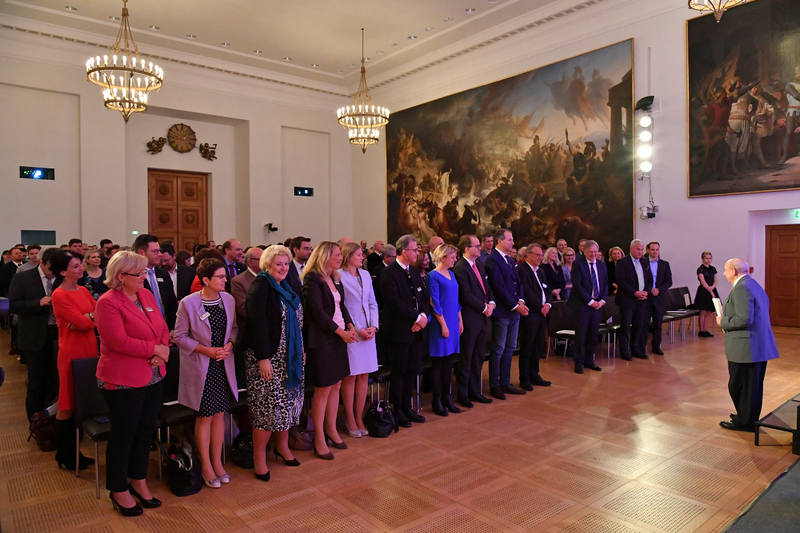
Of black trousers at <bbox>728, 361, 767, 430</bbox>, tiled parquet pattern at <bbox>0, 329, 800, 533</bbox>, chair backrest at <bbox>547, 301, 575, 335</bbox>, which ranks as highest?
chair backrest at <bbox>547, 301, 575, 335</bbox>

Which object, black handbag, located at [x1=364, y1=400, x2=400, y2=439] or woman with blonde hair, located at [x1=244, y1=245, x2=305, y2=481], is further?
black handbag, located at [x1=364, y1=400, x2=400, y2=439]

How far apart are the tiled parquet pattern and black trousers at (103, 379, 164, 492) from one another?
0.28 metres

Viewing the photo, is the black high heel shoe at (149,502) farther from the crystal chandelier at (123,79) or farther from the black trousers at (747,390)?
the crystal chandelier at (123,79)

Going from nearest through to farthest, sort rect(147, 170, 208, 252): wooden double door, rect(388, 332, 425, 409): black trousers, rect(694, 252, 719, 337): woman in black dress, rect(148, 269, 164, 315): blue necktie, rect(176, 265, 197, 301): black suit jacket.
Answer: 1. rect(388, 332, 425, 409): black trousers
2. rect(148, 269, 164, 315): blue necktie
3. rect(176, 265, 197, 301): black suit jacket
4. rect(694, 252, 719, 337): woman in black dress
5. rect(147, 170, 208, 252): wooden double door

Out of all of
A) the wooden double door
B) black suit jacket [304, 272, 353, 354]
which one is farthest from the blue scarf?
the wooden double door

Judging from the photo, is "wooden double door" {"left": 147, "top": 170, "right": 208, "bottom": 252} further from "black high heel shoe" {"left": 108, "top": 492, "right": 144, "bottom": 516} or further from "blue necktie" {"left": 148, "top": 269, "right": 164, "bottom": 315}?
"black high heel shoe" {"left": 108, "top": 492, "right": 144, "bottom": 516}

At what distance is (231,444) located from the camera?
4645 millimetres

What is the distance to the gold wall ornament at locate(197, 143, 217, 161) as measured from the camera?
1708 cm

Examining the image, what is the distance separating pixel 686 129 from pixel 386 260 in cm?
682

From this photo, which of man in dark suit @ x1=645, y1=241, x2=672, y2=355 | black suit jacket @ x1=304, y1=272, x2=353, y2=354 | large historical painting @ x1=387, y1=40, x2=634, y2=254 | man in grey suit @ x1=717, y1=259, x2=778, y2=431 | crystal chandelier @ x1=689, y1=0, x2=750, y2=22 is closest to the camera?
black suit jacket @ x1=304, y1=272, x2=353, y2=354

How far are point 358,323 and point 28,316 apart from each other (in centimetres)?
284

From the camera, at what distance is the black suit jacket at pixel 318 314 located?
14.5 ft

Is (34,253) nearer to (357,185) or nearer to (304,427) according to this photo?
(304,427)

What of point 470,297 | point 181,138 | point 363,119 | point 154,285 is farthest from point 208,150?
point 470,297
